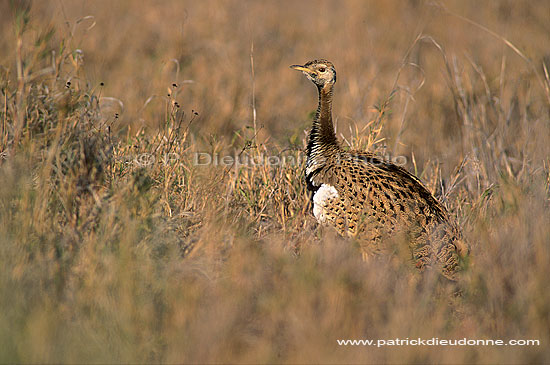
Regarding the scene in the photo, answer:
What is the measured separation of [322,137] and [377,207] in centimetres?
73

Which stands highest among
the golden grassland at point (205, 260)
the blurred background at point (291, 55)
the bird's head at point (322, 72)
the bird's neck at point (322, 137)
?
the blurred background at point (291, 55)

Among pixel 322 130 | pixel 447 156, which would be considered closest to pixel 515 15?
pixel 447 156

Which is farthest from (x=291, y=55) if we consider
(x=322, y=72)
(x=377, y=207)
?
(x=377, y=207)

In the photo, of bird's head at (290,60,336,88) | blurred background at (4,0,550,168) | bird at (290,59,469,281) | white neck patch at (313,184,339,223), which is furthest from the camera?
blurred background at (4,0,550,168)

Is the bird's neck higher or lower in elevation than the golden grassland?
higher

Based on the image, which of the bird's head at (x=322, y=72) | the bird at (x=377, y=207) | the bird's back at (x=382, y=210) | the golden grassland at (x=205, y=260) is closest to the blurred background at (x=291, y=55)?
the golden grassland at (x=205, y=260)

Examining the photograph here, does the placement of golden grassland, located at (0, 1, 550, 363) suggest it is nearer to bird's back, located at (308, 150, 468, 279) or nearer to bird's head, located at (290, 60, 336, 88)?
bird's back, located at (308, 150, 468, 279)

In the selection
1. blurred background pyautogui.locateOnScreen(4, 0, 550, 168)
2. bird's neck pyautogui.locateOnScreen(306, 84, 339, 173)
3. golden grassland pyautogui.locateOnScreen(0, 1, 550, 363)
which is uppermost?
blurred background pyautogui.locateOnScreen(4, 0, 550, 168)

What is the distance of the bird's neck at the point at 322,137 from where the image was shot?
13.5 feet

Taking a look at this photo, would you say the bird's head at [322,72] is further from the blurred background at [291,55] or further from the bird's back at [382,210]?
the blurred background at [291,55]

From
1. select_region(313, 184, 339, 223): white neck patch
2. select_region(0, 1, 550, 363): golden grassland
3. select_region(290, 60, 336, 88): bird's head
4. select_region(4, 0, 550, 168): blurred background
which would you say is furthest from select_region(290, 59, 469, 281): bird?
select_region(4, 0, 550, 168): blurred background

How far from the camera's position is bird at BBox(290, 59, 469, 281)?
3523 millimetres

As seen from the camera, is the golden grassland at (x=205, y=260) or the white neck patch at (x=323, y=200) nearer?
the golden grassland at (x=205, y=260)

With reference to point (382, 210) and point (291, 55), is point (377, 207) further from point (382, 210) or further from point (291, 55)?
point (291, 55)
